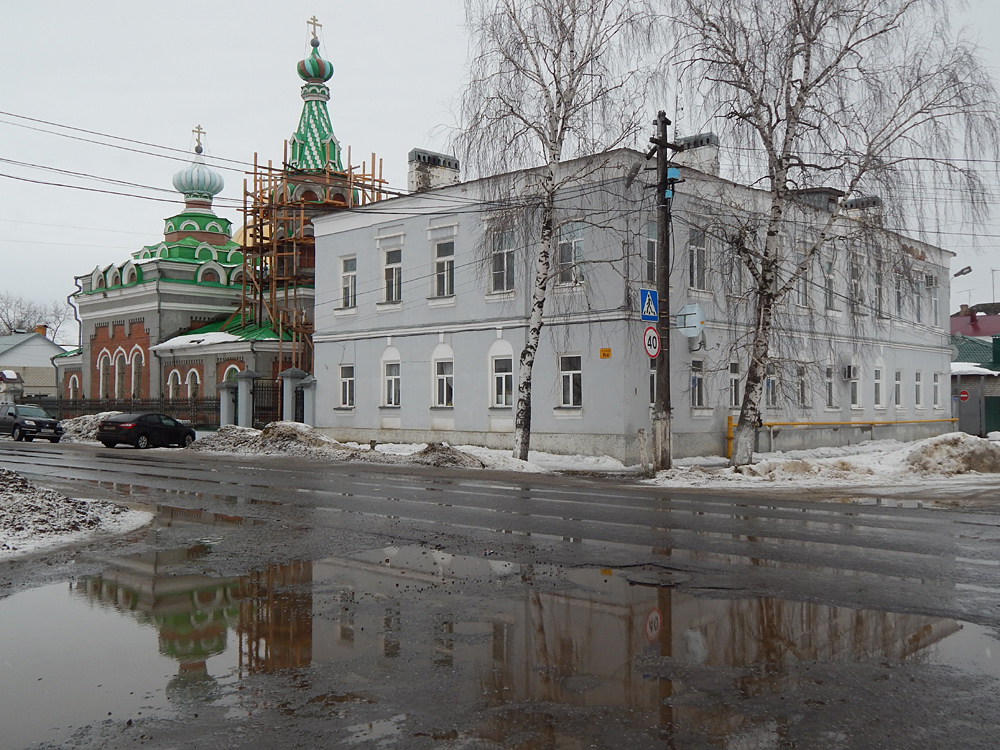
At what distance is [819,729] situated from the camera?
15.7ft

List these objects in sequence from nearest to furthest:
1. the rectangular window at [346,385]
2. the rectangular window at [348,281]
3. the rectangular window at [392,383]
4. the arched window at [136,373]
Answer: the rectangular window at [392,383] → the rectangular window at [348,281] → the rectangular window at [346,385] → the arched window at [136,373]

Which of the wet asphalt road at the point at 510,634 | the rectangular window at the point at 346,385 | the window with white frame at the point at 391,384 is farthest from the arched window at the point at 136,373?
the wet asphalt road at the point at 510,634

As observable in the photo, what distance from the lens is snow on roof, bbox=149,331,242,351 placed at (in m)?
44.8

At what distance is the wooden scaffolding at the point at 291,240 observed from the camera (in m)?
43.1

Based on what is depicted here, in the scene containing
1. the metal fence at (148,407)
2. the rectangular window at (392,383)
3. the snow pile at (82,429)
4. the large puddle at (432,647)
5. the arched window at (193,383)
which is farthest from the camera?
the arched window at (193,383)

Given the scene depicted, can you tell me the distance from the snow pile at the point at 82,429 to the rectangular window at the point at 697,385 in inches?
979

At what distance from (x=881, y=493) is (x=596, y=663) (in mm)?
13256

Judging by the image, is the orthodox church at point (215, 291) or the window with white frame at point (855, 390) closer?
the window with white frame at point (855, 390)

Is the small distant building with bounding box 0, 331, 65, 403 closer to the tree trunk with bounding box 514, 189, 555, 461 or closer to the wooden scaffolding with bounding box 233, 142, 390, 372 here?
the wooden scaffolding with bounding box 233, 142, 390, 372

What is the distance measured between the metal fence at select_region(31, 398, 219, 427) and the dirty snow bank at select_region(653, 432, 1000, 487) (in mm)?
27172

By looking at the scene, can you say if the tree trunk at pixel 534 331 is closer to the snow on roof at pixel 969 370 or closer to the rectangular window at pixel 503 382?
the rectangular window at pixel 503 382

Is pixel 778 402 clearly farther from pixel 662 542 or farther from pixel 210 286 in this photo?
pixel 210 286

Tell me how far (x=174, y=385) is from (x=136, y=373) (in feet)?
13.1

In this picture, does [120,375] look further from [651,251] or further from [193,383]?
[651,251]
